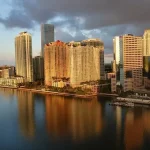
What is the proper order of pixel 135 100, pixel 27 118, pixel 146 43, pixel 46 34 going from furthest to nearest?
pixel 46 34 < pixel 146 43 < pixel 135 100 < pixel 27 118

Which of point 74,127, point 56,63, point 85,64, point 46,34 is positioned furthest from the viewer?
point 46,34

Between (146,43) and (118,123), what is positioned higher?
(146,43)

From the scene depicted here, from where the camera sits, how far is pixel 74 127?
9.48 meters

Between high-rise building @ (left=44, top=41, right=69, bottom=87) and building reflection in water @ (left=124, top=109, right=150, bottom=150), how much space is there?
11479 mm

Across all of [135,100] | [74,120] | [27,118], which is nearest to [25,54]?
[135,100]

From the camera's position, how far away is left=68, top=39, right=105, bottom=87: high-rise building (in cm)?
2012

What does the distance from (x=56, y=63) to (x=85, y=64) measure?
10.3ft

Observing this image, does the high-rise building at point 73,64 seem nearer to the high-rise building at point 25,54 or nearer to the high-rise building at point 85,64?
the high-rise building at point 85,64

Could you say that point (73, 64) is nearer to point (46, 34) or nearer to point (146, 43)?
point (146, 43)

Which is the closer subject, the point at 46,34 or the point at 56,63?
the point at 56,63

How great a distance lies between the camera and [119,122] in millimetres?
10078

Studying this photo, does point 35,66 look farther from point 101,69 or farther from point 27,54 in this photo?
point 101,69

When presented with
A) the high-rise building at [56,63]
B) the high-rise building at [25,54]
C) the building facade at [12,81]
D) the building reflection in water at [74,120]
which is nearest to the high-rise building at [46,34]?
the high-rise building at [25,54]

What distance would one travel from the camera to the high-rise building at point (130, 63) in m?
17.6
